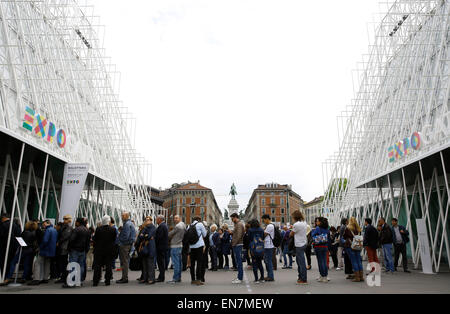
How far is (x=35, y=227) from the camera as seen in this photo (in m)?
10.7

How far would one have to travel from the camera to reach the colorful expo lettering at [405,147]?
13817mm

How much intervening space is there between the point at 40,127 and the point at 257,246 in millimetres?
8865

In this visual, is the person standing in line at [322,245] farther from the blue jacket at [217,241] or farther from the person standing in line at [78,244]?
the person standing in line at [78,244]

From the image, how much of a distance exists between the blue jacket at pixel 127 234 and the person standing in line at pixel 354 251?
6.65 metres

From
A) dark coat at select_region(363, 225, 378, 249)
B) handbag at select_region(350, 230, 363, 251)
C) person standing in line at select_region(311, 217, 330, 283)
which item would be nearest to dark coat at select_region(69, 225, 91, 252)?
person standing in line at select_region(311, 217, 330, 283)

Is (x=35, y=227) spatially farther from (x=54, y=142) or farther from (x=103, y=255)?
(x=54, y=142)

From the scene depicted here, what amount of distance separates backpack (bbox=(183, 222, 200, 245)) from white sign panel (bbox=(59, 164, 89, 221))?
4.90 metres

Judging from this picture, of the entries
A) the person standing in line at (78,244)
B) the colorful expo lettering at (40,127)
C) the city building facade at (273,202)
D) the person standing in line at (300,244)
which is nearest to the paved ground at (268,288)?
the person standing in line at (300,244)

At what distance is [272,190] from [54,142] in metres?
103

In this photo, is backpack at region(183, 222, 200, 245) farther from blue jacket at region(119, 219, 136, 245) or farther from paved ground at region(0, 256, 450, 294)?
blue jacket at region(119, 219, 136, 245)

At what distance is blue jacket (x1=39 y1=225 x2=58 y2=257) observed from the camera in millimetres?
10391

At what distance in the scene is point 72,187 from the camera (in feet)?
42.9

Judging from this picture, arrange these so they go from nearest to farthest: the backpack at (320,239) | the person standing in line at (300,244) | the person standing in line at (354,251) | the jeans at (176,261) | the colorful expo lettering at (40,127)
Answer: the person standing in line at (300,244) < the backpack at (320,239) < the person standing in line at (354,251) < the jeans at (176,261) < the colorful expo lettering at (40,127)
